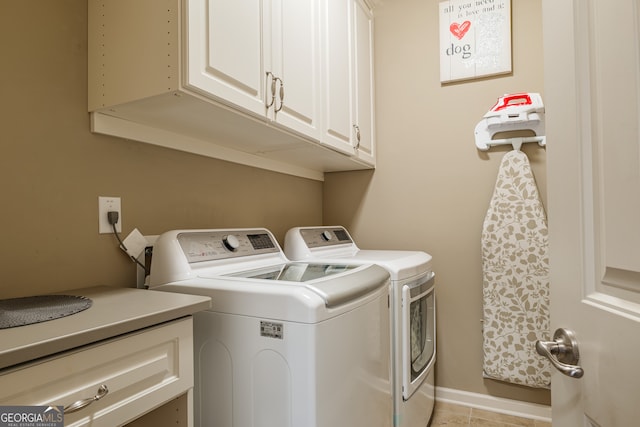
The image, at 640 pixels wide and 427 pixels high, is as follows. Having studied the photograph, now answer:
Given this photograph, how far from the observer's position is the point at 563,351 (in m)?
0.67

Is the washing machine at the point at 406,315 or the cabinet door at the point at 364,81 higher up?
the cabinet door at the point at 364,81

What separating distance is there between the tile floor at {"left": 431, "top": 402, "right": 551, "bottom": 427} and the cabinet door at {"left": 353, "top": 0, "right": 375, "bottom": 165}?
65.1 inches

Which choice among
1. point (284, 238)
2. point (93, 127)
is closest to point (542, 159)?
point (284, 238)

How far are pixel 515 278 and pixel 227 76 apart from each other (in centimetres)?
190

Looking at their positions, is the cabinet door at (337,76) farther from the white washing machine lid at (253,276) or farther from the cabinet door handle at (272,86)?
the white washing machine lid at (253,276)

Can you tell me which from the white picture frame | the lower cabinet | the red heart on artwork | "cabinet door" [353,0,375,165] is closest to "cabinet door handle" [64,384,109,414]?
the lower cabinet

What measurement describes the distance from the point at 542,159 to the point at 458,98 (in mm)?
640

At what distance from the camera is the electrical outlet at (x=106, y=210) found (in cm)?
122

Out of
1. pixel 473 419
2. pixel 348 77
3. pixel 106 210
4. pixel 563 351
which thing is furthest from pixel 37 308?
pixel 473 419

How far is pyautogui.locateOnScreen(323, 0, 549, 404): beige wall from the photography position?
84.7 inches

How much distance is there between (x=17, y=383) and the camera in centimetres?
59

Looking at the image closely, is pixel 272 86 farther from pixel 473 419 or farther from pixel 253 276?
pixel 473 419

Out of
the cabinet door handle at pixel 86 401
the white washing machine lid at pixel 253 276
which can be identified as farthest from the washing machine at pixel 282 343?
the cabinet door handle at pixel 86 401

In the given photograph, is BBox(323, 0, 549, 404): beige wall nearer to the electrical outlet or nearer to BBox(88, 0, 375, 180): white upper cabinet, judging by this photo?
BBox(88, 0, 375, 180): white upper cabinet
